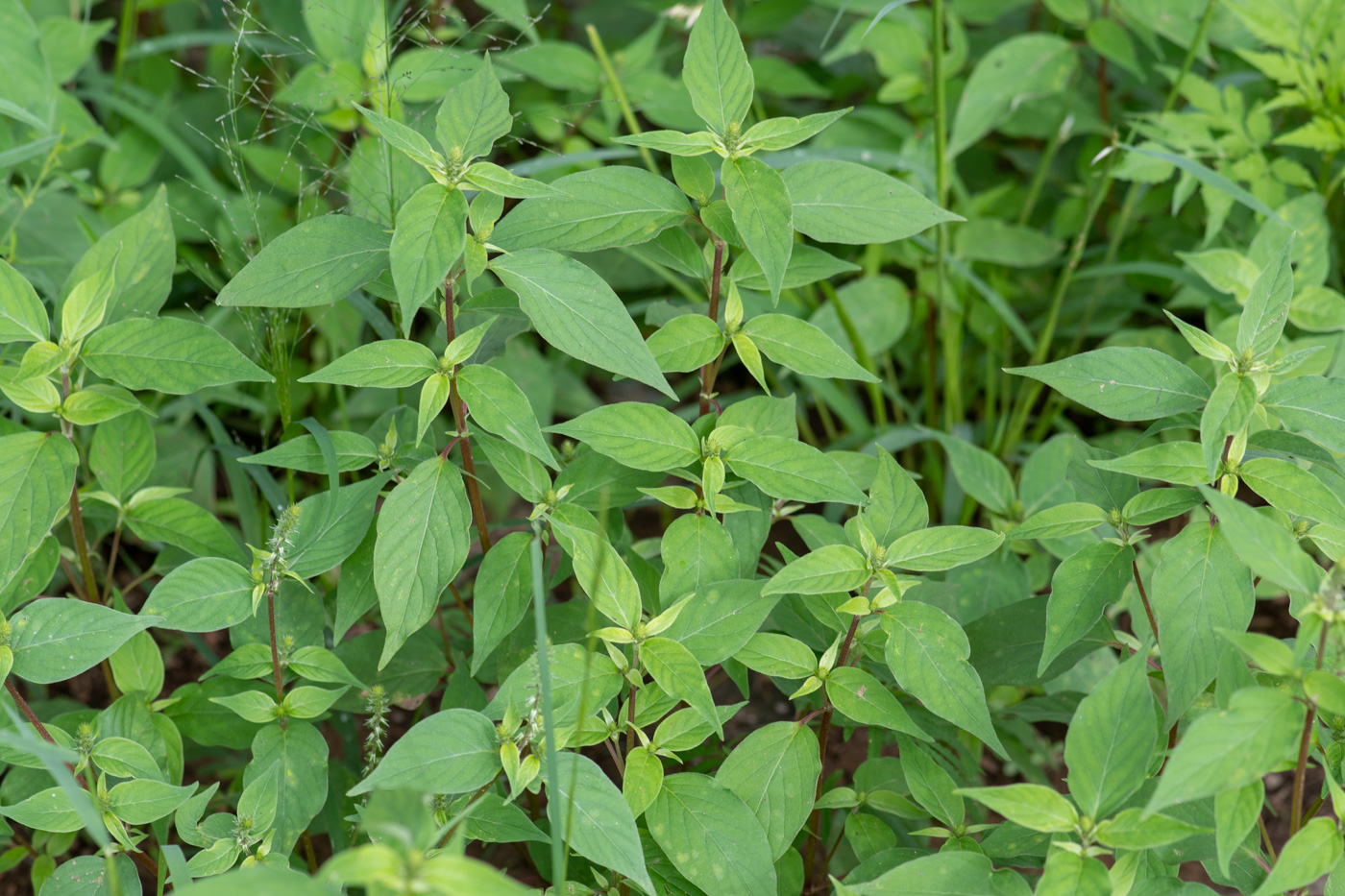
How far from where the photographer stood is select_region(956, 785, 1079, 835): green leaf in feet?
3.98

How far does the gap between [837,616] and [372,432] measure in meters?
0.81

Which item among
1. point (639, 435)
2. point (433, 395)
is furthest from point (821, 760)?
point (433, 395)

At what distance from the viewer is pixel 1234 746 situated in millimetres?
1120

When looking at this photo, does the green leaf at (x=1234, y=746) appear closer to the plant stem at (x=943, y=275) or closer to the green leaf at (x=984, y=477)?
the green leaf at (x=984, y=477)

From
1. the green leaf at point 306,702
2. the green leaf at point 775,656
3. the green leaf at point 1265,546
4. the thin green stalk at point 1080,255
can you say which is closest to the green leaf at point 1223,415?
the green leaf at point 1265,546

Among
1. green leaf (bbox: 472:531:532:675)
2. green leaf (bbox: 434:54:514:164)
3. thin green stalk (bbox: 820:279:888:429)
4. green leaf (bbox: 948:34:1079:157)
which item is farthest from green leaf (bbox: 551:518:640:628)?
green leaf (bbox: 948:34:1079:157)

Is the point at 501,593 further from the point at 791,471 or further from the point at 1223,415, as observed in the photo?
the point at 1223,415

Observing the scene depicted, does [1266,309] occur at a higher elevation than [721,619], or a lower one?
higher

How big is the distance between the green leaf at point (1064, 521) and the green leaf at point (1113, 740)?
10.3 inches

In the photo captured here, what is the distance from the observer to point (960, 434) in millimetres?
2539

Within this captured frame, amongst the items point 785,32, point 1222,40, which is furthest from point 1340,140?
point 785,32

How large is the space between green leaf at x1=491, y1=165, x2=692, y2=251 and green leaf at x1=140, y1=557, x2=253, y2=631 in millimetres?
629

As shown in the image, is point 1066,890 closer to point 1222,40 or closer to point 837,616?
point 837,616

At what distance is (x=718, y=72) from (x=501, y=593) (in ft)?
2.66
